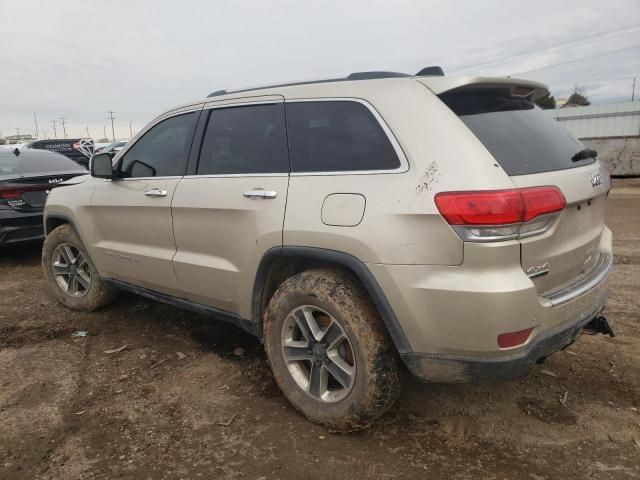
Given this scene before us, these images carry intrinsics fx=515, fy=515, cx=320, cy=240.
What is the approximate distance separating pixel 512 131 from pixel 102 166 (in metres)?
2.97

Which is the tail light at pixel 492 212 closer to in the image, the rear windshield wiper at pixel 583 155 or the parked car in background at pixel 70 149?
the rear windshield wiper at pixel 583 155

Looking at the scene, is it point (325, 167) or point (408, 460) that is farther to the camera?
point (325, 167)

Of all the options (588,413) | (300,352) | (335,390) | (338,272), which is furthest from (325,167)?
(588,413)

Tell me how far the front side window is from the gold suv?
58mm

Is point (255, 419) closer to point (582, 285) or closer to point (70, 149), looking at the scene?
point (582, 285)

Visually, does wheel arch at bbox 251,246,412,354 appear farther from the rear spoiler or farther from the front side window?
the front side window

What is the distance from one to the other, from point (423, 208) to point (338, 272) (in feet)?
2.08

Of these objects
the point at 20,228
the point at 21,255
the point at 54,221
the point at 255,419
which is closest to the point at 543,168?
the point at 255,419

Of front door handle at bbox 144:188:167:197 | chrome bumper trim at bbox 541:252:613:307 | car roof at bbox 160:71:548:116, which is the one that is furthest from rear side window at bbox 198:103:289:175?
chrome bumper trim at bbox 541:252:613:307

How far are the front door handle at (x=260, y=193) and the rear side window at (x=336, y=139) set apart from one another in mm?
186

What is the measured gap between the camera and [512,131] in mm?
2566

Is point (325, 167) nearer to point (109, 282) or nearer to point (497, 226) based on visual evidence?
point (497, 226)

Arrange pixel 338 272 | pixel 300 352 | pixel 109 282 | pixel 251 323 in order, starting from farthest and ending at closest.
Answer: pixel 109 282 → pixel 251 323 → pixel 300 352 → pixel 338 272

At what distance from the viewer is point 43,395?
330 centimetres
